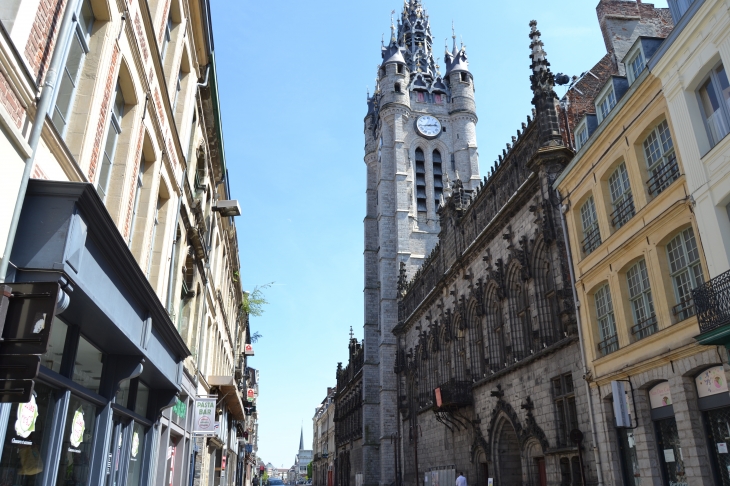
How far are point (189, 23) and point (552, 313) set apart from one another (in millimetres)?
16261

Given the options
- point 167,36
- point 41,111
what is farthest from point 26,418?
point 167,36

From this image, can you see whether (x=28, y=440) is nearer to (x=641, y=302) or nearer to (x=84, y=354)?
(x=84, y=354)

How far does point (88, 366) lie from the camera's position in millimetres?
8414

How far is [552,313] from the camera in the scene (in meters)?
21.9

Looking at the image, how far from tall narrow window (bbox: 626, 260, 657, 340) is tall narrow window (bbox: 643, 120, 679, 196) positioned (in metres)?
2.21

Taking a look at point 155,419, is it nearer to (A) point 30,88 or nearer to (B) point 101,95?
(B) point 101,95

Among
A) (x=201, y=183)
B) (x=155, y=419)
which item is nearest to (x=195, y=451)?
(x=155, y=419)

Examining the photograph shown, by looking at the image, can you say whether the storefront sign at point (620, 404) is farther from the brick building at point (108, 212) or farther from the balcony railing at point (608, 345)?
the brick building at point (108, 212)

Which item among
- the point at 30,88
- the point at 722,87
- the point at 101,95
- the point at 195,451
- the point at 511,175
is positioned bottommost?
the point at 195,451

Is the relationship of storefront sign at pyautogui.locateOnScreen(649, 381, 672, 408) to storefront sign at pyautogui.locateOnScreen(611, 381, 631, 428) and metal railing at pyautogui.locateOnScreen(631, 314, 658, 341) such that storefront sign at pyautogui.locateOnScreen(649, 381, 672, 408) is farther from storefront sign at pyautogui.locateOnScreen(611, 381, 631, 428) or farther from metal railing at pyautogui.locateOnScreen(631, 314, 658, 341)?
metal railing at pyautogui.locateOnScreen(631, 314, 658, 341)

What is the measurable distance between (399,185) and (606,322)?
1763 inches

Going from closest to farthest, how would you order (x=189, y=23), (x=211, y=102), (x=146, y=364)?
(x=146, y=364), (x=189, y=23), (x=211, y=102)

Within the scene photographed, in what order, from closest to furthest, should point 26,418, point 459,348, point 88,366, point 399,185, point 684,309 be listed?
1. point 26,418
2. point 88,366
3. point 684,309
4. point 459,348
5. point 399,185

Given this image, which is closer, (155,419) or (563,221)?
(155,419)
